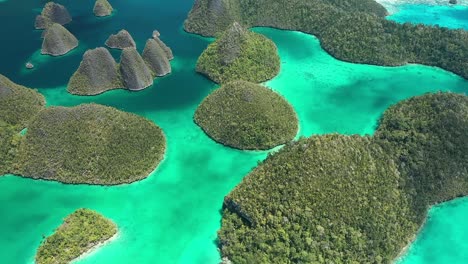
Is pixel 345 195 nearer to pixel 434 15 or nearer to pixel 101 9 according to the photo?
pixel 101 9

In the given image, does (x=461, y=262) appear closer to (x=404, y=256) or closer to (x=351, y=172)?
(x=404, y=256)

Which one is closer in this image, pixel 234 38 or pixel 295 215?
pixel 295 215

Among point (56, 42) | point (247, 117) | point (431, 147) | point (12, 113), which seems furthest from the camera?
point (56, 42)

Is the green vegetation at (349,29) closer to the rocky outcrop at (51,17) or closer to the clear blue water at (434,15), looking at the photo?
the clear blue water at (434,15)

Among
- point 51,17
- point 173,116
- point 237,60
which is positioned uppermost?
point 237,60

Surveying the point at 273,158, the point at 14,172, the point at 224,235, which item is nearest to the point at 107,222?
the point at 224,235

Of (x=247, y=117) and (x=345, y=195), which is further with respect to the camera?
(x=247, y=117)

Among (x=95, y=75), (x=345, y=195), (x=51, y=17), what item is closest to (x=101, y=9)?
(x=51, y=17)
